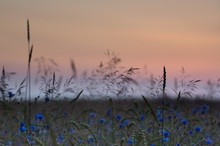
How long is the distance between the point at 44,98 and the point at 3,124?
69 centimetres

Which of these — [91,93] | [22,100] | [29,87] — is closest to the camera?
[29,87]

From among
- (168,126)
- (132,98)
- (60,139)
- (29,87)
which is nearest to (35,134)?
(60,139)

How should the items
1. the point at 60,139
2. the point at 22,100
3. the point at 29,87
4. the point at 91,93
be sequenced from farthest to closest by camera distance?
the point at 91,93 → the point at 22,100 → the point at 60,139 → the point at 29,87

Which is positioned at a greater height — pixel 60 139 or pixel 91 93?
pixel 91 93

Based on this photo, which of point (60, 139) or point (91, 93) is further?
point (91, 93)

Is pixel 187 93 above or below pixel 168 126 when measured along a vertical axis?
above

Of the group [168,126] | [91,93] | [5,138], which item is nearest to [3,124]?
[5,138]

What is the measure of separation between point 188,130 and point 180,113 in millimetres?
247

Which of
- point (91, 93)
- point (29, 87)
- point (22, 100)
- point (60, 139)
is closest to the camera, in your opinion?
point (29, 87)

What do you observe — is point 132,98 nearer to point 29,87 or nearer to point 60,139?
point 60,139

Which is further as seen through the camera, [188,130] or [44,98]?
[188,130]

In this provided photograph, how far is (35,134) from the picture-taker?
5.70 metres

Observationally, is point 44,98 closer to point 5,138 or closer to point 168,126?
point 5,138

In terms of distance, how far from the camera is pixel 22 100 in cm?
599
